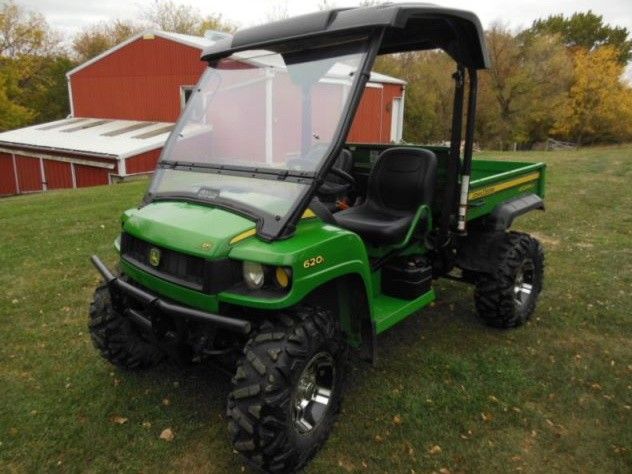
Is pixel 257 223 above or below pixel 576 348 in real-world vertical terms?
above

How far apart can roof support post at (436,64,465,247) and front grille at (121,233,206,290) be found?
203 centimetres

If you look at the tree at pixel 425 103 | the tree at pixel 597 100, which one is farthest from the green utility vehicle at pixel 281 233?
the tree at pixel 597 100

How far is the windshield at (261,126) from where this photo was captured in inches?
112

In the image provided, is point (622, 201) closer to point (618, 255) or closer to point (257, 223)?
point (618, 255)

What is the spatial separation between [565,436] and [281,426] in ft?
5.85

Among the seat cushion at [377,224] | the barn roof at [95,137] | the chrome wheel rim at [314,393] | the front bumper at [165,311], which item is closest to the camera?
the front bumper at [165,311]

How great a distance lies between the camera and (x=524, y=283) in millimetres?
4637

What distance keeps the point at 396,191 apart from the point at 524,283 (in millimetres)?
1546

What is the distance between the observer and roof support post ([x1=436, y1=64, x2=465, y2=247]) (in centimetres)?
379

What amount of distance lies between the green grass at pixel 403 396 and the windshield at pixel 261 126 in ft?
4.57

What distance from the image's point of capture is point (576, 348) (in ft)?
13.6

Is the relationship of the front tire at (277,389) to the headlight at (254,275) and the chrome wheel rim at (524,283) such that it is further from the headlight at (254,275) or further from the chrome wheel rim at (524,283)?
the chrome wheel rim at (524,283)

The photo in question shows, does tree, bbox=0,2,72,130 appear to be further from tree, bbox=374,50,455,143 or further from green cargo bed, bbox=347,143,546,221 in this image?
green cargo bed, bbox=347,143,546,221

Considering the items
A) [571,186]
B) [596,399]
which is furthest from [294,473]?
[571,186]
